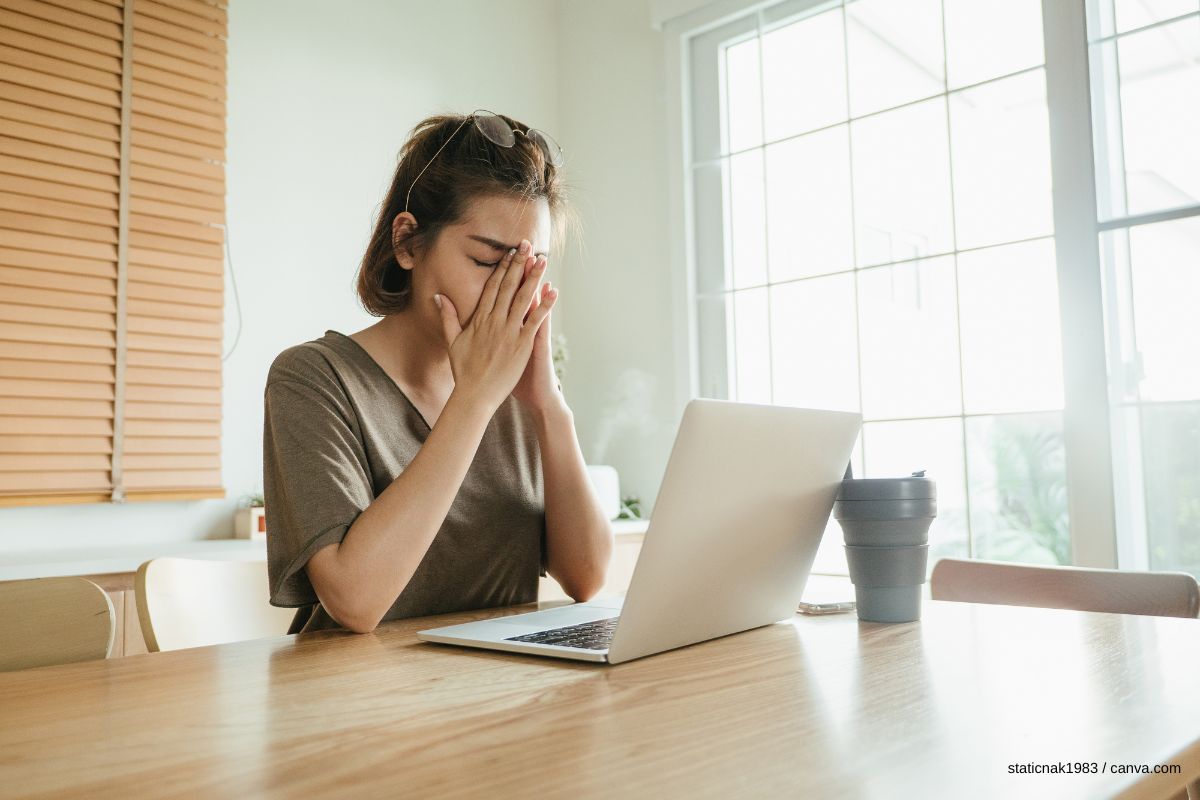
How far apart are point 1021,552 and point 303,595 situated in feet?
6.65

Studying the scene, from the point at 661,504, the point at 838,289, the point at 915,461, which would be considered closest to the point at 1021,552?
the point at 915,461

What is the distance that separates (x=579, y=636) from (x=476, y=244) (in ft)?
2.00

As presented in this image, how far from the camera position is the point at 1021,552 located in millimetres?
2439

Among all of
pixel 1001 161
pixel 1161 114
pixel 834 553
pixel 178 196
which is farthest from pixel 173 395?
pixel 1161 114

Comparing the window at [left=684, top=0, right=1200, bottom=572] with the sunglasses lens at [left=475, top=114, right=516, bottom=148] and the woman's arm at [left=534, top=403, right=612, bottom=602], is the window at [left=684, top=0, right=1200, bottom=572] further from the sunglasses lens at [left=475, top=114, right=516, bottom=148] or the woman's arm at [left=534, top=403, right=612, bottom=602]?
the sunglasses lens at [left=475, top=114, right=516, bottom=148]

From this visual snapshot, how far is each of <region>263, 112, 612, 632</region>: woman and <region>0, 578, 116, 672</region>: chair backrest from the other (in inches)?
7.1

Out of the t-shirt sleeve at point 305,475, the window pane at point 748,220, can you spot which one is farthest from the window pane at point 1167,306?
the t-shirt sleeve at point 305,475

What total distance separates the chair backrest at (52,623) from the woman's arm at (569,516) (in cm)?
59

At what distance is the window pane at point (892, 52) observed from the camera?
8.83ft

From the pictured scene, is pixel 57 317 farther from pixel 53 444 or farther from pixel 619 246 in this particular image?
pixel 619 246

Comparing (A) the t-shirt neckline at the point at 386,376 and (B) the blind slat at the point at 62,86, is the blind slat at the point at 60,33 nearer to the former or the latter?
(B) the blind slat at the point at 62,86

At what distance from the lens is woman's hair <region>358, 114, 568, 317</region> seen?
1.27 m

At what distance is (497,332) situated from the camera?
1193 millimetres

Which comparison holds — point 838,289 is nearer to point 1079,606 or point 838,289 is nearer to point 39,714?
point 1079,606
